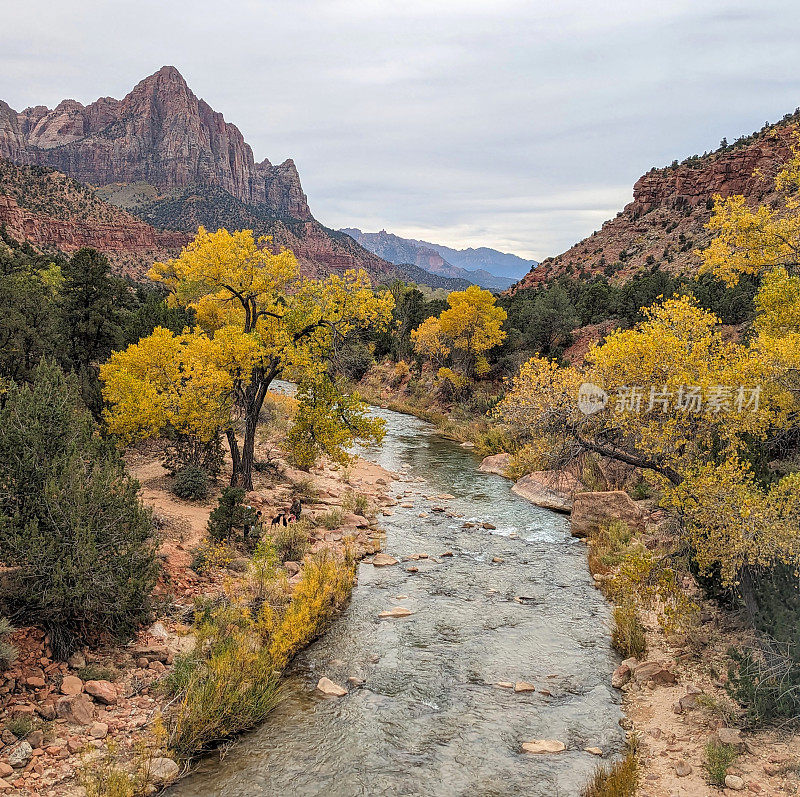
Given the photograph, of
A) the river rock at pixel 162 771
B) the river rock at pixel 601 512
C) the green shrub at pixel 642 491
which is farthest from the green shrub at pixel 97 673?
the green shrub at pixel 642 491

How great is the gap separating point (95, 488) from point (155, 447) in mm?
11998

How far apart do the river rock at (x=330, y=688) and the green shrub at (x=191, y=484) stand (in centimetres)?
811

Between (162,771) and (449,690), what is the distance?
4703mm

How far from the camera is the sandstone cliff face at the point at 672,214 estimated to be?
55.5 meters

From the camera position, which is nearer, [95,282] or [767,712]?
[767,712]

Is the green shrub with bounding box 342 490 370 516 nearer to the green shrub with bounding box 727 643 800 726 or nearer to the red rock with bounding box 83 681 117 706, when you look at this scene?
the red rock with bounding box 83 681 117 706

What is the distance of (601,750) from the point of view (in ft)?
26.8

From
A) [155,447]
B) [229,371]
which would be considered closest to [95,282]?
[155,447]

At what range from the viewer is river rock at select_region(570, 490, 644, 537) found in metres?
18.0

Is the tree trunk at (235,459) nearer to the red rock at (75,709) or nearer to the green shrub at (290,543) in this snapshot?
the green shrub at (290,543)

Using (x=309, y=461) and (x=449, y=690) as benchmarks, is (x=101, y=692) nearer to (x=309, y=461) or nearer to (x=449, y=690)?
(x=449, y=690)

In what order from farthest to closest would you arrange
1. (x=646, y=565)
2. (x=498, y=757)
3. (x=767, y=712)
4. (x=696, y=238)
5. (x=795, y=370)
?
(x=696, y=238)
(x=646, y=565)
(x=795, y=370)
(x=498, y=757)
(x=767, y=712)

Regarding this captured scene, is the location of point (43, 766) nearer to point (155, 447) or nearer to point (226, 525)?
point (226, 525)

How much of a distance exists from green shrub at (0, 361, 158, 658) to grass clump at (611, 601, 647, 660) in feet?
29.3
